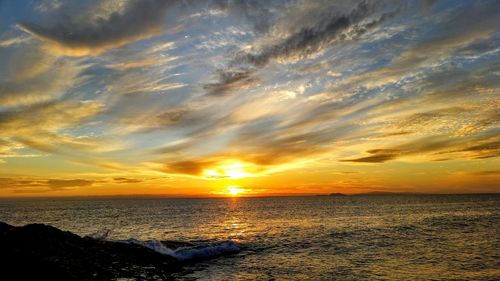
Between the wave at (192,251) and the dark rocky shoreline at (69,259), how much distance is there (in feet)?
4.66

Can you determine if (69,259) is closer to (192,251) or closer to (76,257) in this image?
(76,257)

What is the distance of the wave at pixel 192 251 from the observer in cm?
3600

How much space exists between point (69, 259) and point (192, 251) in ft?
44.8

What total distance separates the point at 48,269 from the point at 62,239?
7.24 m

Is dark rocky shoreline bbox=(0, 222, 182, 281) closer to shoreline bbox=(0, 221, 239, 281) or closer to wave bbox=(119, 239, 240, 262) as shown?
shoreline bbox=(0, 221, 239, 281)

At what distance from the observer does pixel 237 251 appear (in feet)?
137

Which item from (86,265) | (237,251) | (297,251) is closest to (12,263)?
(86,265)

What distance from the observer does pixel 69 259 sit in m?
26.0

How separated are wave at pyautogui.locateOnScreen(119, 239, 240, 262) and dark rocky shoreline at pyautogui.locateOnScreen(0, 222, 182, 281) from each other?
142 cm

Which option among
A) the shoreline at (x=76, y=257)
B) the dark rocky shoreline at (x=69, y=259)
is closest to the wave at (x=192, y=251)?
the shoreline at (x=76, y=257)

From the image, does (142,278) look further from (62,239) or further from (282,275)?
(282,275)

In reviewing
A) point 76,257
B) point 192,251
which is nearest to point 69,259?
point 76,257

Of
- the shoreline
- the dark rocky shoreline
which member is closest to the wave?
the shoreline

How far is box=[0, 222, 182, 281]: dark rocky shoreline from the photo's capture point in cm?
2231
